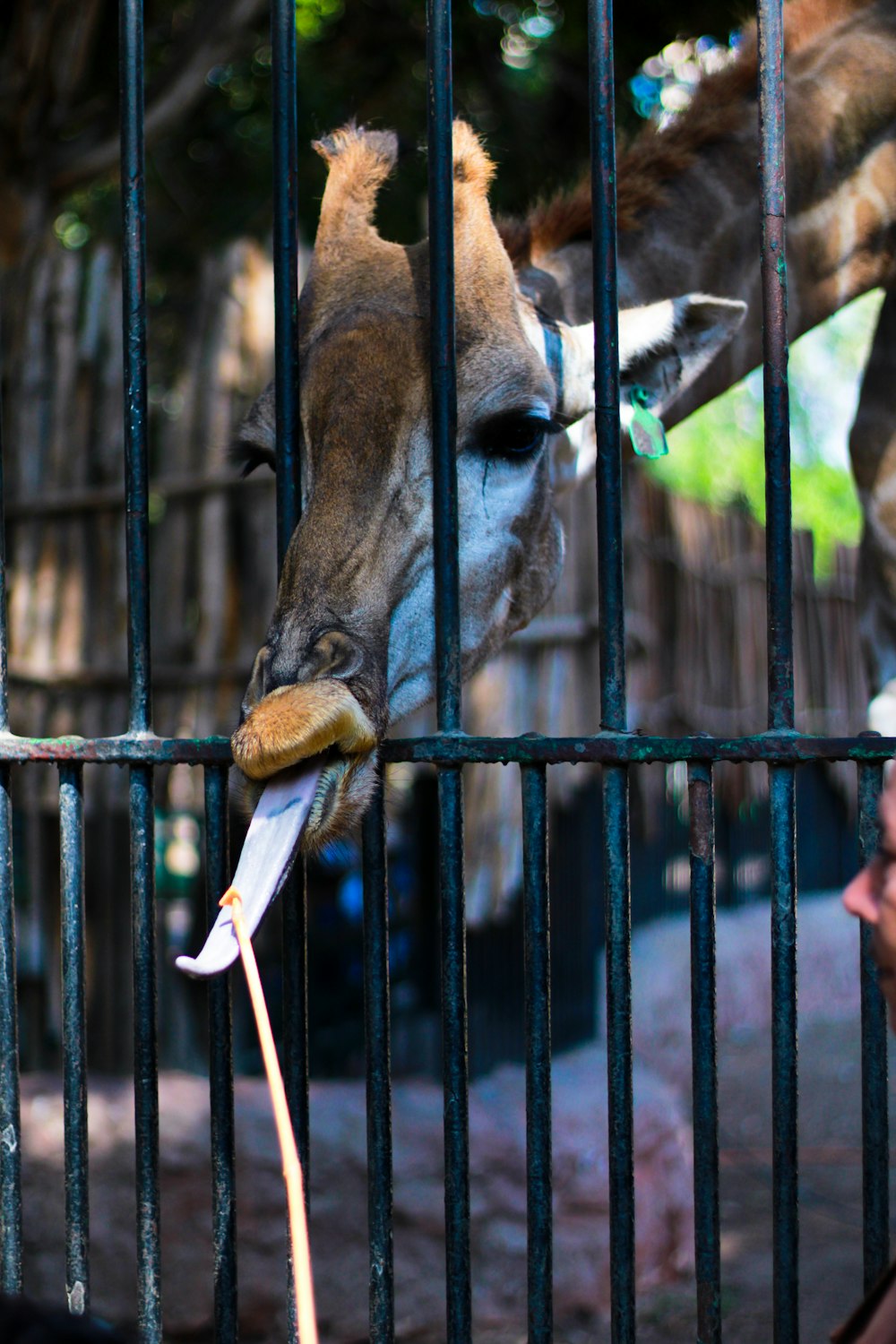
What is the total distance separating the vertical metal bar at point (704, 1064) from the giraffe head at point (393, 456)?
629mm

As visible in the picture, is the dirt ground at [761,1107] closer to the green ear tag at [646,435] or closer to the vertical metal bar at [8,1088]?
the vertical metal bar at [8,1088]

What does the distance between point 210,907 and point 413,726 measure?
14.6 feet

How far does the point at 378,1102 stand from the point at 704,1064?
2.02 ft

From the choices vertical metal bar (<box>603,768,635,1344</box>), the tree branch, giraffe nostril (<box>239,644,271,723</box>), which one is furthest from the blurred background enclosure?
vertical metal bar (<box>603,768,635,1344</box>)

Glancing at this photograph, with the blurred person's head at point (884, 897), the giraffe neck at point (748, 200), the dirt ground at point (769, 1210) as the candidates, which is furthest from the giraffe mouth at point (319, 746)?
the dirt ground at point (769, 1210)

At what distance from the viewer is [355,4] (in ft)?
29.0

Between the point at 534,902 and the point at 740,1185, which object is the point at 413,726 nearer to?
the point at 740,1185

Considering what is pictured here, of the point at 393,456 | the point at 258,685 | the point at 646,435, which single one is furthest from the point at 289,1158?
the point at 646,435

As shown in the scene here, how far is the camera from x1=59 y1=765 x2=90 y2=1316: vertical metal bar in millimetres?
2506

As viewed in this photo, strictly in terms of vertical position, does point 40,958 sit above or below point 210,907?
below

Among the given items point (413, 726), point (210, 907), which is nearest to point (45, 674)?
point (413, 726)

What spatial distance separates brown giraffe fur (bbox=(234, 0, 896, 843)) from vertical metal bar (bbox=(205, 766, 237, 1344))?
0.27m

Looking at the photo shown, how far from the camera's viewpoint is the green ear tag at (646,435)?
10.3ft

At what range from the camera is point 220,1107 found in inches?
97.2
